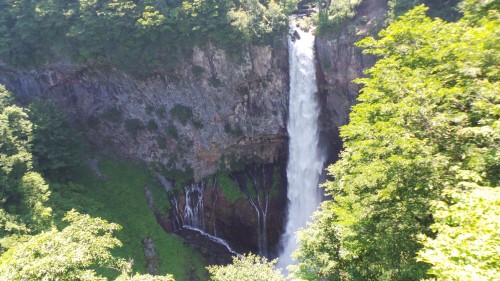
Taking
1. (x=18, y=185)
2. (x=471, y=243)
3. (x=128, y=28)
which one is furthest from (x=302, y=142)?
(x=471, y=243)

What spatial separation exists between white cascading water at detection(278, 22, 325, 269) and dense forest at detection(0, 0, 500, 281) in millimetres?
2314

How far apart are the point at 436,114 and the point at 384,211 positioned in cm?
343

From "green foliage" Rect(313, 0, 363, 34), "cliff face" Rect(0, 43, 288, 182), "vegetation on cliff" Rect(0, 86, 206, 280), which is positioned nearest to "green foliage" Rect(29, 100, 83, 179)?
"vegetation on cliff" Rect(0, 86, 206, 280)

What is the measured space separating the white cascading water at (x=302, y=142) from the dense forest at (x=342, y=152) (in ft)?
7.59

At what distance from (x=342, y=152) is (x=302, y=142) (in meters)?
13.8

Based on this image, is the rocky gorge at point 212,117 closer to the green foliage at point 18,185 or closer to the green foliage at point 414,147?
the green foliage at point 18,185

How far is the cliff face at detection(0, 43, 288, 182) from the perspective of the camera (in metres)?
28.2

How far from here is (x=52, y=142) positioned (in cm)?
2619

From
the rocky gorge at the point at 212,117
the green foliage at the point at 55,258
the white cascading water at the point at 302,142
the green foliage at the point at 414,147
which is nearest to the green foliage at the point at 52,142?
the rocky gorge at the point at 212,117

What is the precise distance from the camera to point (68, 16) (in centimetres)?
2609

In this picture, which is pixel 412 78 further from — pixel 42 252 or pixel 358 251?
pixel 42 252

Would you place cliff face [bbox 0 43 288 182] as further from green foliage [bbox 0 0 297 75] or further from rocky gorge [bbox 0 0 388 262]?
green foliage [bbox 0 0 297 75]

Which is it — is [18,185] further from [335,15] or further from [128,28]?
[335,15]

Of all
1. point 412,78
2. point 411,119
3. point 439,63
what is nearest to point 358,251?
point 411,119
